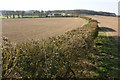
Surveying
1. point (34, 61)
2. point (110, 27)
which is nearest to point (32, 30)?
point (110, 27)

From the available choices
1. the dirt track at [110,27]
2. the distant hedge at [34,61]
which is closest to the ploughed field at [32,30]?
the dirt track at [110,27]

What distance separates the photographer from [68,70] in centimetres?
757

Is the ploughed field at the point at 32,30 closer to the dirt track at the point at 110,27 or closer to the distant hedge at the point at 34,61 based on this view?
the dirt track at the point at 110,27

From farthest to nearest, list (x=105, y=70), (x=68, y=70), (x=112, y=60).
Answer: (x=112, y=60), (x=105, y=70), (x=68, y=70)

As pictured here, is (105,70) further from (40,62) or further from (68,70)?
(40,62)

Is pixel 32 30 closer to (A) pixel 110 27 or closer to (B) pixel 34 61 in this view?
(A) pixel 110 27

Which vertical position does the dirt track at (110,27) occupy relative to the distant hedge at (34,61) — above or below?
below

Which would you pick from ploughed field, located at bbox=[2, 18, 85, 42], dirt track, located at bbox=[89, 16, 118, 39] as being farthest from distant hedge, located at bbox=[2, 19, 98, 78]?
dirt track, located at bbox=[89, 16, 118, 39]

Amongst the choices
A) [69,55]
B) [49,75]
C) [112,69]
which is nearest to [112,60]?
[112,69]

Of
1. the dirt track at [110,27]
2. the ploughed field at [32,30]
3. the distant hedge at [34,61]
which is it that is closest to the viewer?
the distant hedge at [34,61]

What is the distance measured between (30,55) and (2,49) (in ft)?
1.92

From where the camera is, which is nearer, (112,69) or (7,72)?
(7,72)

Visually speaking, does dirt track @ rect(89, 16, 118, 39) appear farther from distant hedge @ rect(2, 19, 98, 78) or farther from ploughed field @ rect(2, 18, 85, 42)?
distant hedge @ rect(2, 19, 98, 78)

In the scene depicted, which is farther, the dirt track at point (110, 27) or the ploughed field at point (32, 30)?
the dirt track at point (110, 27)
